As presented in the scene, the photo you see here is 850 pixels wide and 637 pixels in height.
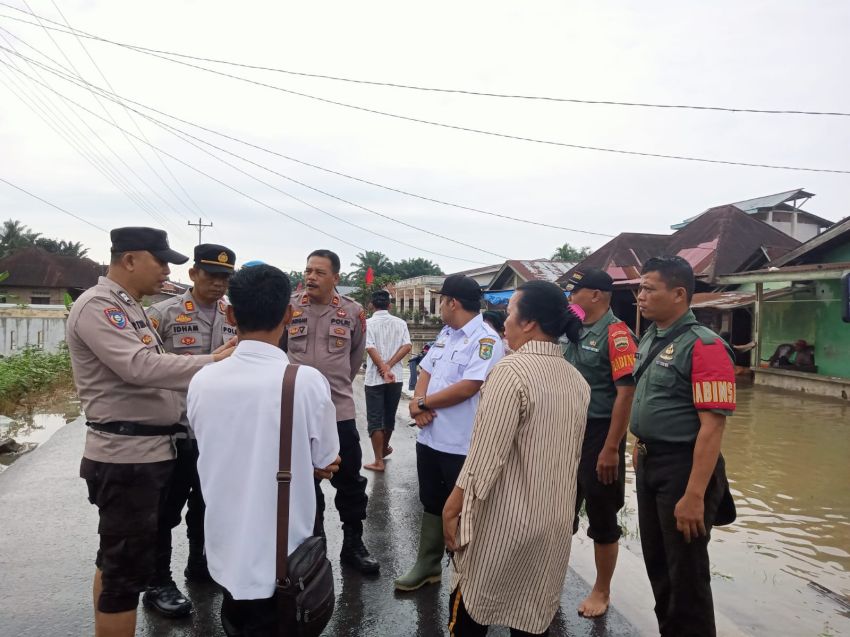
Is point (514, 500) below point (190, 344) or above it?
below

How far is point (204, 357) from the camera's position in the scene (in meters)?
2.46

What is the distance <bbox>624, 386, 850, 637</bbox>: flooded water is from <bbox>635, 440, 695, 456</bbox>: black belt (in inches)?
61.4

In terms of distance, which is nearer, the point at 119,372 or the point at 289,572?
the point at 289,572

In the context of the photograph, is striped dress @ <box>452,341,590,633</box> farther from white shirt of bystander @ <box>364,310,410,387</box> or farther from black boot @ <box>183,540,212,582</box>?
white shirt of bystander @ <box>364,310,410,387</box>

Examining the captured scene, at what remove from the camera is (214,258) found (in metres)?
3.35

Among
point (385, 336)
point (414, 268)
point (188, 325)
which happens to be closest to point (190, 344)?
point (188, 325)

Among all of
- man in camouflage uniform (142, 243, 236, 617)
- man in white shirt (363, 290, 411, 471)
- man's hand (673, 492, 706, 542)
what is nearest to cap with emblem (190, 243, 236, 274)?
man in camouflage uniform (142, 243, 236, 617)

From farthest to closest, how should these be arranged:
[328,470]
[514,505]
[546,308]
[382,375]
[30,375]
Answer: [30,375]
[382,375]
[546,308]
[514,505]
[328,470]

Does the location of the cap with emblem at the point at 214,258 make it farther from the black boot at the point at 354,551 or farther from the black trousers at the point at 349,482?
the black boot at the point at 354,551

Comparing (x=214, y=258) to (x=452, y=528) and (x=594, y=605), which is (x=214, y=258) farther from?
(x=594, y=605)

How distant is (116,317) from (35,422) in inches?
306

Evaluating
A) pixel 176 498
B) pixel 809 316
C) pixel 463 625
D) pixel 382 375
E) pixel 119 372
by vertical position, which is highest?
pixel 809 316

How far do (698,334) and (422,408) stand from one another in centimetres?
146

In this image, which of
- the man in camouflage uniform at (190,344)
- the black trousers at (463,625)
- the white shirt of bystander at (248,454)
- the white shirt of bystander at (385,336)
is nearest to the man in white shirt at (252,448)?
the white shirt of bystander at (248,454)
